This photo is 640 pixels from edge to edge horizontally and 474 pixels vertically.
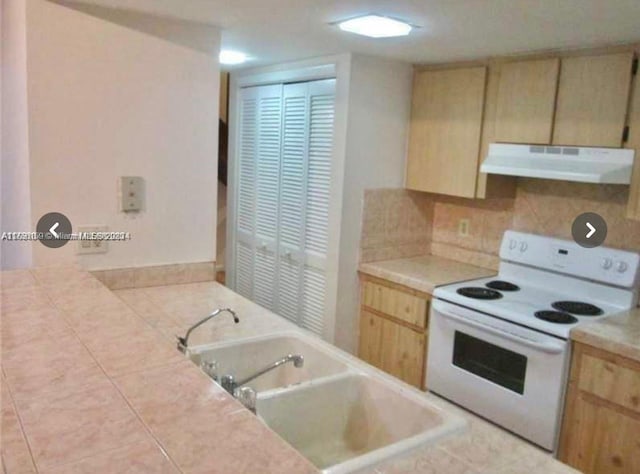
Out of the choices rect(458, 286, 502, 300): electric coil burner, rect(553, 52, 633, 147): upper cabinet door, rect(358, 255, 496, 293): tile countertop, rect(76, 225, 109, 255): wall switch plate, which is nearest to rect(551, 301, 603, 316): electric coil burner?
rect(458, 286, 502, 300): electric coil burner

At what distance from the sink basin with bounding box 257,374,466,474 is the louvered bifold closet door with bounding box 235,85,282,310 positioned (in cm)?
223

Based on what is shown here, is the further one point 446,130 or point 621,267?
point 446,130

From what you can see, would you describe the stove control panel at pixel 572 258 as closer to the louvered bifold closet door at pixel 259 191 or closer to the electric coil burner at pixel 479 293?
the electric coil burner at pixel 479 293

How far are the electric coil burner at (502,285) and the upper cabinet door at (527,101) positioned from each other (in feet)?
2.56

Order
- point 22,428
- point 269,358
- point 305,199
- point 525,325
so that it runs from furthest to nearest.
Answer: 1. point 305,199
2. point 525,325
3. point 269,358
4. point 22,428

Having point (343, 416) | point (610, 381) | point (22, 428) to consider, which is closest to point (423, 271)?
point (610, 381)

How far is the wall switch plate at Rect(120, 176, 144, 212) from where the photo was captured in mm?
2293

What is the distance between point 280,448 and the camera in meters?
0.81

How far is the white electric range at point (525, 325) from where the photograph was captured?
236 cm

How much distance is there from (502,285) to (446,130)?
37.8 inches

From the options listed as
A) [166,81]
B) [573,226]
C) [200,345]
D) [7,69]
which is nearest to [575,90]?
[573,226]

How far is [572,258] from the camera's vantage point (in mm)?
2770

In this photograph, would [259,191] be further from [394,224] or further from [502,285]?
[502,285]

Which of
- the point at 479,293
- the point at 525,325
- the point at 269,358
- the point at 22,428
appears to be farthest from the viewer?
the point at 479,293
